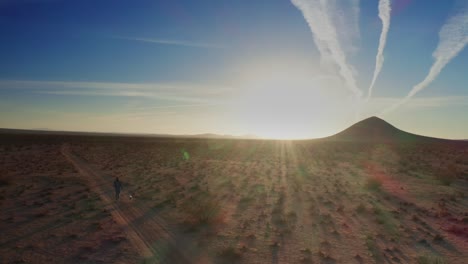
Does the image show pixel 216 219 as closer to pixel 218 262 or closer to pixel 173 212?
pixel 173 212

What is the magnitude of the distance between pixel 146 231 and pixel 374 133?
133505 millimetres

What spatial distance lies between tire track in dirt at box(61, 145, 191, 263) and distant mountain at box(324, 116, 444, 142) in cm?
11806

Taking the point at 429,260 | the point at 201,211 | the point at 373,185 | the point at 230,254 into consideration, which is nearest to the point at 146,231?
the point at 201,211

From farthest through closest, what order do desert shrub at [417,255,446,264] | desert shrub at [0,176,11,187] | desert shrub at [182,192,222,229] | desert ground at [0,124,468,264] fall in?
desert shrub at [0,176,11,187] → desert shrub at [182,192,222,229] → desert ground at [0,124,468,264] → desert shrub at [417,255,446,264]

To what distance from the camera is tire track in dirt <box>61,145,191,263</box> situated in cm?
1177

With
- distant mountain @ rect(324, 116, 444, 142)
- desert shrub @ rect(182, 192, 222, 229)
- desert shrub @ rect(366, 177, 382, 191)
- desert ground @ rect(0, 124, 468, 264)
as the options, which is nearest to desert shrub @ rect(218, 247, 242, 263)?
desert ground @ rect(0, 124, 468, 264)

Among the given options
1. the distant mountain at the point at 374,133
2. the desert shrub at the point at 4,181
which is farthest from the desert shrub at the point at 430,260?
the distant mountain at the point at 374,133

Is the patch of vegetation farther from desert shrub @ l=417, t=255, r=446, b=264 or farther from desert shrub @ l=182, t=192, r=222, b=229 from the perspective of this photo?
desert shrub @ l=182, t=192, r=222, b=229

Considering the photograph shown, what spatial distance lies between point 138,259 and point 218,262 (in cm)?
284

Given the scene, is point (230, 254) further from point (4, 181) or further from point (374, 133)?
point (374, 133)

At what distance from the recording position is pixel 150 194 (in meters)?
23.9

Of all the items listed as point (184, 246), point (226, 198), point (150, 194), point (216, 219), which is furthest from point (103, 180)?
point (184, 246)

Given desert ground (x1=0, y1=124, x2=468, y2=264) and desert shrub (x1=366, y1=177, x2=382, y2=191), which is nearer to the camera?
desert ground (x1=0, y1=124, x2=468, y2=264)

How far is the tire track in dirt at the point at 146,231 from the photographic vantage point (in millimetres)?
11769
